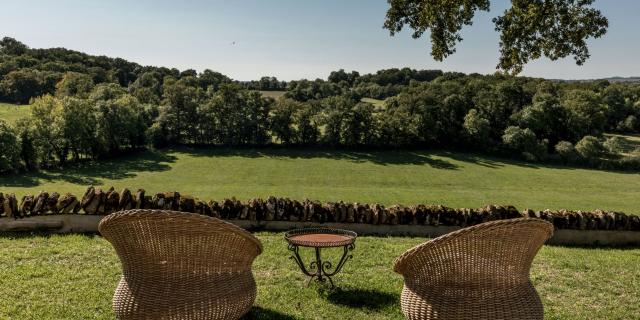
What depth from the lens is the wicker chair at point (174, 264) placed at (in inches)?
143

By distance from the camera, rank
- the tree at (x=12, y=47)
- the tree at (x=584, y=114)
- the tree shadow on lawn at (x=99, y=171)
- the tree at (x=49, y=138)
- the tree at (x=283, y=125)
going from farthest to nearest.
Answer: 1. the tree at (x=12, y=47)
2. the tree at (x=584, y=114)
3. the tree at (x=283, y=125)
4. the tree at (x=49, y=138)
5. the tree shadow on lawn at (x=99, y=171)

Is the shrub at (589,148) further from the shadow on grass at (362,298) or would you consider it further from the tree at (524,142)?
the shadow on grass at (362,298)

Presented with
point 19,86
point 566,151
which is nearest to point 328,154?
point 566,151

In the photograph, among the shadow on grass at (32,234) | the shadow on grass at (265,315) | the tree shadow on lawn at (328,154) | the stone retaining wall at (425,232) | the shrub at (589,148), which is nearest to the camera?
the shadow on grass at (265,315)

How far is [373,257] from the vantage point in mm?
7734

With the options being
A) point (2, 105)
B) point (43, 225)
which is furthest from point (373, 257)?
point (2, 105)

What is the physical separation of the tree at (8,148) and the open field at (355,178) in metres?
1.37

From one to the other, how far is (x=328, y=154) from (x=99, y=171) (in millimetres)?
27121

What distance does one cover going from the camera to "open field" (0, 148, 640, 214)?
3747 centimetres

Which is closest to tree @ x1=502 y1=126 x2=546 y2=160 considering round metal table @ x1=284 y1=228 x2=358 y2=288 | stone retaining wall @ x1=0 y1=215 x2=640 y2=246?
stone retaining wall @ x1=0 y1=215 x2=640 y2=246

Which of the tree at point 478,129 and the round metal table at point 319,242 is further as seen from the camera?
the tree at point 478,129

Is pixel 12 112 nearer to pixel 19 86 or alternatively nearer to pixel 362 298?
pixel 19 86

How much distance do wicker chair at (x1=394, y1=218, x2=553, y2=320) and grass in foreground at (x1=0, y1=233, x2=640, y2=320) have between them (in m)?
1.59

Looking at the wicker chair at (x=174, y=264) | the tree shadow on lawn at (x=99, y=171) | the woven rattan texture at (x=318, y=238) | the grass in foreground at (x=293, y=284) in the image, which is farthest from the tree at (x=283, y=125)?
the wicker chair at (x=174, y=264)
